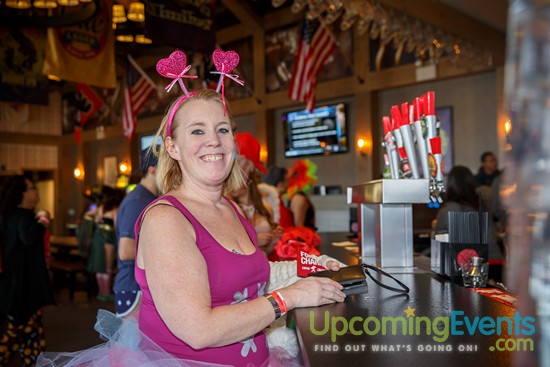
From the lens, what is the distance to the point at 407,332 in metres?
1.33

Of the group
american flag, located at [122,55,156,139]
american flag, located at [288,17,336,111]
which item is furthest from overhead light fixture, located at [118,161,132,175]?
american flag, located at [288,17,336,111]

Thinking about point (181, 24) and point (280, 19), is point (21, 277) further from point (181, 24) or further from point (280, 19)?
point (280, 19)

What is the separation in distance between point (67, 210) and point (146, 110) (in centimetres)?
520

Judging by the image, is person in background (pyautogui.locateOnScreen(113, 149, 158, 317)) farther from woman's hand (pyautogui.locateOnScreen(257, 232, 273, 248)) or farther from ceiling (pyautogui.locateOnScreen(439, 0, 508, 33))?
ceiling (pyautogui.locateOnScreen(439, 0, 508, 33))

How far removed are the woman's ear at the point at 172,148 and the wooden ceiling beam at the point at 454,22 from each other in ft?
15.2

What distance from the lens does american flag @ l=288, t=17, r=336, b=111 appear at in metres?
8.12

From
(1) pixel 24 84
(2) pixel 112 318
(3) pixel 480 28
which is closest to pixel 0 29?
(1) pixel 24 84

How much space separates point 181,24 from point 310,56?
3477 mm

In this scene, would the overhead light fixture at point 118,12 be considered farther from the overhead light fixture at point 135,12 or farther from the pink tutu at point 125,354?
the pink tutu at point 125,354

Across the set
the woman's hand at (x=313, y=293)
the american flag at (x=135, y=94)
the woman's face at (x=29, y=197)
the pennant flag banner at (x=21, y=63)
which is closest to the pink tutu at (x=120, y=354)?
the woman's hand at (x=313, y=293)

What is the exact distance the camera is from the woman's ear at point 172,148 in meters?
1.68

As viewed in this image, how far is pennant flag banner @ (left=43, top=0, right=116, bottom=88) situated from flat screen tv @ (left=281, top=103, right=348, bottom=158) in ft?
16.8

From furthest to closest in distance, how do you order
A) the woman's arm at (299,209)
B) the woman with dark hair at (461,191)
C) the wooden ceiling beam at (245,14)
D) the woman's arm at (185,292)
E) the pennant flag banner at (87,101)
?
the wooden ceiling beam at (245,14)
the pennant flag banner at (87,101)
the woman's arm at (299,209)
the woman with dark hair at (461,191)
the woman's arm at (185,292)

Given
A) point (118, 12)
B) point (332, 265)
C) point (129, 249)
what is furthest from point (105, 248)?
point (332, 265)
